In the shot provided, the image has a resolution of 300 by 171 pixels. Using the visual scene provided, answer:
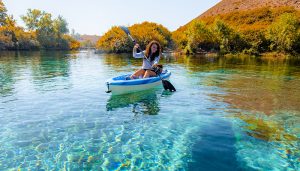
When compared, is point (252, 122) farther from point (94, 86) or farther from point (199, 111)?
point (94, 86)

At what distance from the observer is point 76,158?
551 cm

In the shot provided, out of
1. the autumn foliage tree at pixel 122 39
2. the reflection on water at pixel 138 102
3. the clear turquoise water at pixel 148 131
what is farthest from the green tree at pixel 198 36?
the reflection on water at pixel 138 102

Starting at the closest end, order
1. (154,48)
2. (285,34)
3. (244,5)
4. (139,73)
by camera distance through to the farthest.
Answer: (154,48) < (139,73) < (285,34) < (244,5)

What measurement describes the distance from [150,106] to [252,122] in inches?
157

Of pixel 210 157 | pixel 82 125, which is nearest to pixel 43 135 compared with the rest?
pixel 82 125

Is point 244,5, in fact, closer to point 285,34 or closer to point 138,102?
point 285,34

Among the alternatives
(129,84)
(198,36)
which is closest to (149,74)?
(129,84)

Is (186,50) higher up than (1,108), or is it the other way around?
(186,50)

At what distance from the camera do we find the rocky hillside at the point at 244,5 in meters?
83.5

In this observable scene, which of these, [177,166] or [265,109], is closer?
[177,166]

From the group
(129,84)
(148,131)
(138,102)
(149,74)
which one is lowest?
(148,131)

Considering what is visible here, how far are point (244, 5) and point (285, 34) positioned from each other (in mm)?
53958

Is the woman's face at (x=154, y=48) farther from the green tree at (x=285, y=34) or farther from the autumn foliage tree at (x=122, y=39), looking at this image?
the autumn foliage tree at (x=122, y=39)

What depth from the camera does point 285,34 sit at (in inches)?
1879
